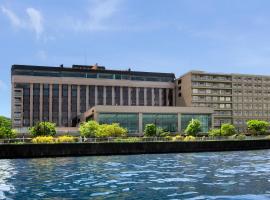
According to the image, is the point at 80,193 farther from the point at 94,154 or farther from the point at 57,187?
the point at 94,154

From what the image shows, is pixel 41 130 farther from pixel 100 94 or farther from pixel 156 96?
pixel 156 96

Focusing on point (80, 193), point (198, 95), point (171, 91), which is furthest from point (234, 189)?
point (171, 91)

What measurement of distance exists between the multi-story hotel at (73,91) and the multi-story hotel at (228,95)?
11.5m

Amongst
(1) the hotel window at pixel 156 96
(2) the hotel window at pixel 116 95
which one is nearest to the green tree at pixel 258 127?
(1) the hotel window at pixel 156 96

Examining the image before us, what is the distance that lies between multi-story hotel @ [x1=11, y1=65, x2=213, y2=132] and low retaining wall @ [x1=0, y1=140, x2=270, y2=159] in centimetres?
7352

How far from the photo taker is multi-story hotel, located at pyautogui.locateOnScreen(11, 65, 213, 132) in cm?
16912

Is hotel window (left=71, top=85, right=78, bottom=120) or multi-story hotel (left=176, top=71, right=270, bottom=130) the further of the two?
hotel window (left=71, top=85, right=78, bottom=120)

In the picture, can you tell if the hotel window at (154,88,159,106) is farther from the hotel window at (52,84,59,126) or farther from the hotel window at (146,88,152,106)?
the hotel window at (52,84,59,126)

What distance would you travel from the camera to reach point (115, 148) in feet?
252

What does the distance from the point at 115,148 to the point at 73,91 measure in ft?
332

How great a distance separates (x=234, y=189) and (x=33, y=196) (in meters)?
12.1

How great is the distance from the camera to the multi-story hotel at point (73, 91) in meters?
169

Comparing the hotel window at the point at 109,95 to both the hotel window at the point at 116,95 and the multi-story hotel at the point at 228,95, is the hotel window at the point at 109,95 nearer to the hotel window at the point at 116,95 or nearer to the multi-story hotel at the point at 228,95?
the hotel window at the point at 116,95

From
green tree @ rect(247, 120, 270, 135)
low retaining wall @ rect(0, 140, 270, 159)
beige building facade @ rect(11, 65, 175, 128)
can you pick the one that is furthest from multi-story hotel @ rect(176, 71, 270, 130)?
low retaining wall @ rect(0, 140, 270, 159)
